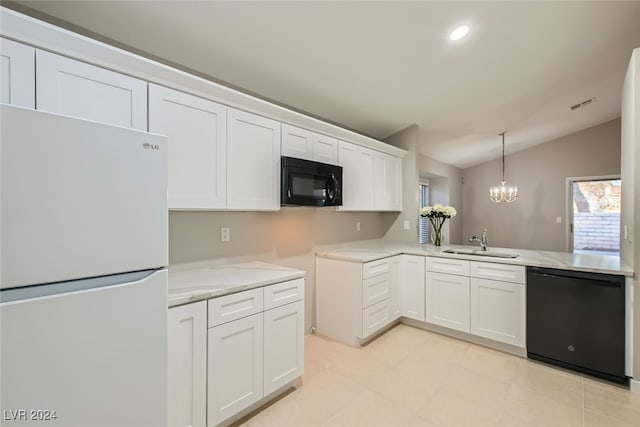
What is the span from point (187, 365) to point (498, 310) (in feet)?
8.67

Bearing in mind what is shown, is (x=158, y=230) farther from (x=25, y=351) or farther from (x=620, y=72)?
(x=620, y=72)

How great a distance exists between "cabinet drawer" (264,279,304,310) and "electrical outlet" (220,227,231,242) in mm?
658

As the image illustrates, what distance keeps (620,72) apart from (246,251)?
4.60 m

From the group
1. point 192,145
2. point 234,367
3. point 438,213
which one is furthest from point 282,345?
point 438,213

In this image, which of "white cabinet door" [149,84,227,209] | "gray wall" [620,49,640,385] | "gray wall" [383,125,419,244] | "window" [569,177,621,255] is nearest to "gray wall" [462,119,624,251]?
"window" [569,177,621,255]

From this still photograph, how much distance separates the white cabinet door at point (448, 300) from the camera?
9.46 feet

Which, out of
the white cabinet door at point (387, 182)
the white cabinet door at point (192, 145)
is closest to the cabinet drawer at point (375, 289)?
the white cabinet door at point (387, 182)

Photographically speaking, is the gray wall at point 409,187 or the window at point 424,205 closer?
the gray wall at point 409,187

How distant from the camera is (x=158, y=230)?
1122 mm

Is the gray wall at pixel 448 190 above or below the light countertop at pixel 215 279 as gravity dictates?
above

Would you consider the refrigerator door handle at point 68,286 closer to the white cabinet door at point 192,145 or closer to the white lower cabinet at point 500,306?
the white cabinet door at point 192,145

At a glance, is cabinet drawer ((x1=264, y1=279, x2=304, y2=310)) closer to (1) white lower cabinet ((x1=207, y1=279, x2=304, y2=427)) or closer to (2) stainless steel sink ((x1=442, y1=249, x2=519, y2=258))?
(1) white lower cabinet ((x1=207, y1=279, x2=304, y2=427))

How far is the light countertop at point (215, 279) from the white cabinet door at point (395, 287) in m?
1.42

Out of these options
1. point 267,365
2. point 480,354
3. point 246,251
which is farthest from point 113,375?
point 480,354
